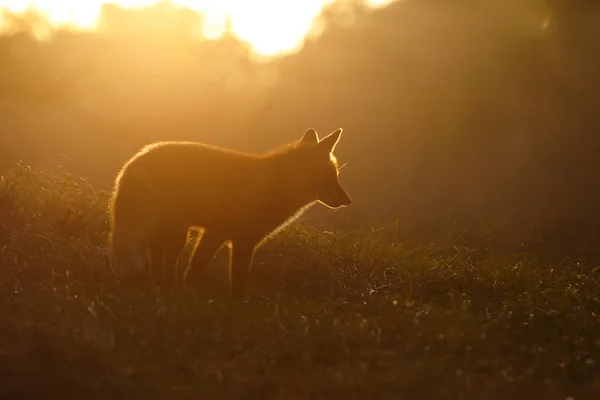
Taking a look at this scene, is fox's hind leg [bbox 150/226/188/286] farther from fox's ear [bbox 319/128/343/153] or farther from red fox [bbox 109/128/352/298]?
fox's ear [bbox 319/128/343/153]

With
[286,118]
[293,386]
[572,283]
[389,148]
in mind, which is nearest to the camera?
[293,386]

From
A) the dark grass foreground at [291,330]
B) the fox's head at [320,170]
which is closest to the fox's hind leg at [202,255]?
the dark grass foreground at [291,330]

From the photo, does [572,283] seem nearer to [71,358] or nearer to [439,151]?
[71,358]

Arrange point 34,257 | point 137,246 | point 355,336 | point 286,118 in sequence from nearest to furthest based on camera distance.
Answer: point 355,336 < point 137,246 < point 34,257 < point 286,118

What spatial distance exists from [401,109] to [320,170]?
9.75 metres

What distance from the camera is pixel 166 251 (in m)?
6.20

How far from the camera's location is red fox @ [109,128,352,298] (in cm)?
599

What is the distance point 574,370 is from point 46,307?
10.2ft

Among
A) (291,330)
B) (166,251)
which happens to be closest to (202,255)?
(166,251)

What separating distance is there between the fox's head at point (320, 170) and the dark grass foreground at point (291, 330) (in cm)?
71

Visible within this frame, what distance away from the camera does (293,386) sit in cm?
414

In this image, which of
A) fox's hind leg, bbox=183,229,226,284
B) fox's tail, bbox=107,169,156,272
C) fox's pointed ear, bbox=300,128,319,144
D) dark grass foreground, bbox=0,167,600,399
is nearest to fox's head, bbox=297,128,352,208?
fox's pointed ear, bbox=300,128,319,144

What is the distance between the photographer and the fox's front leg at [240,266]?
6262 mm

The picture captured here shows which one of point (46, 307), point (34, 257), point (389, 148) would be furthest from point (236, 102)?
point (46, 307)
